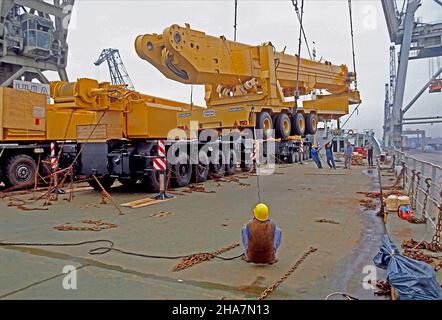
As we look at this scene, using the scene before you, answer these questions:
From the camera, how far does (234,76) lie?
1135 cm

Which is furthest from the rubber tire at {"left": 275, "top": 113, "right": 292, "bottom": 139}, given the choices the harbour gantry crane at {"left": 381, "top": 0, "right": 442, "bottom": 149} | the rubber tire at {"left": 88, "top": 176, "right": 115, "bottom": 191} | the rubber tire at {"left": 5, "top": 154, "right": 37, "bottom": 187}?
the harbour gantry crane at {"left": 381, "top": 0, "right": 442, "bottom": 149}

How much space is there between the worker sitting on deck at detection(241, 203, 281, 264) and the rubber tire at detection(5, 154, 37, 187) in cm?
986

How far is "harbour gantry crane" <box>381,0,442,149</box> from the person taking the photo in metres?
33.1

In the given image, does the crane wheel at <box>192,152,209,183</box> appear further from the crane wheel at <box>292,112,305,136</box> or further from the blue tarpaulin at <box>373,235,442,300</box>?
the blue tarpaulin at <box>373,235,442,300</box>

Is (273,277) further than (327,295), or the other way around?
(273,277)

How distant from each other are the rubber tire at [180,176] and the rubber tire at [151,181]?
0.86 m

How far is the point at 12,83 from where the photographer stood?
29750 mm

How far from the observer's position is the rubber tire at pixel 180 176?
1125cm

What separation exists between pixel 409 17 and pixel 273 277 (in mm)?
37133

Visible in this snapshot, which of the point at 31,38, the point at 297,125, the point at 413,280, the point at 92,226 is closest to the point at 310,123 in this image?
the point at 297,125

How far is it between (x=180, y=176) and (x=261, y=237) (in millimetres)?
7646
